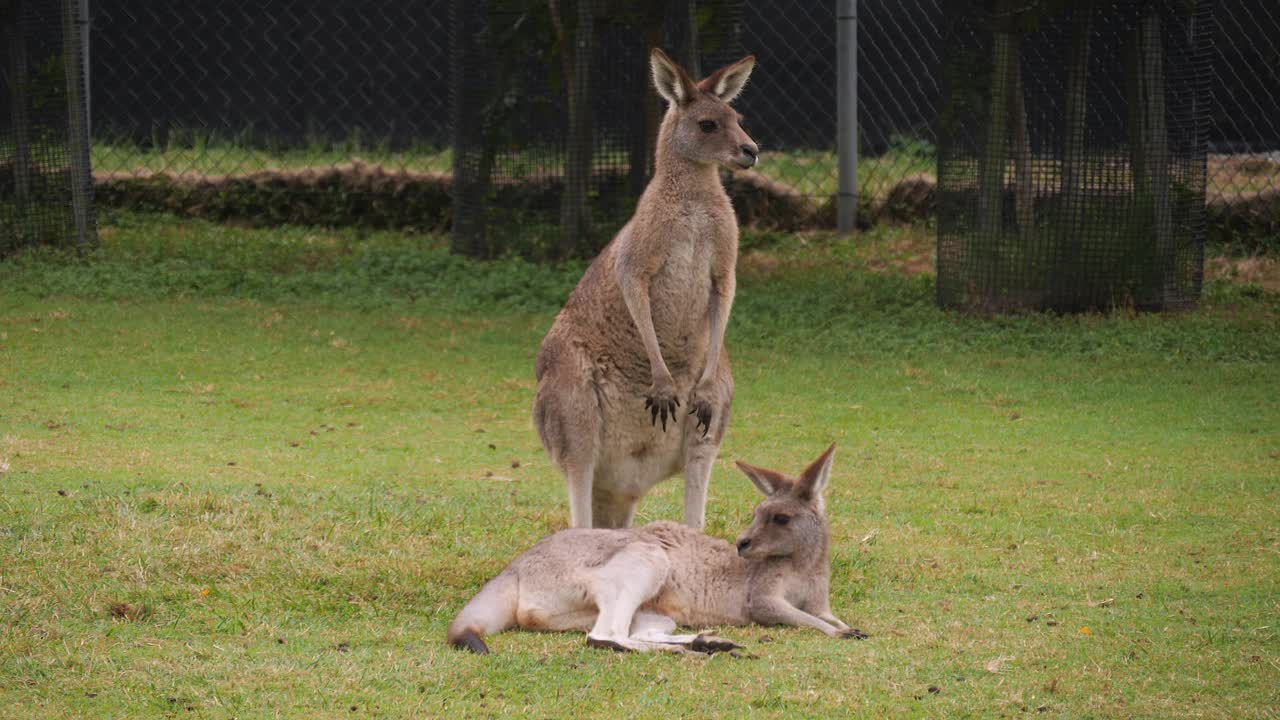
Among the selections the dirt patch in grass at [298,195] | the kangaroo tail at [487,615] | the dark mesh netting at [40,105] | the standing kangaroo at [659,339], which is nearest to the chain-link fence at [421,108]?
the dirt patch in grass at [298,195]

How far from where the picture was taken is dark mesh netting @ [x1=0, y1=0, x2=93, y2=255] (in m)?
12.0

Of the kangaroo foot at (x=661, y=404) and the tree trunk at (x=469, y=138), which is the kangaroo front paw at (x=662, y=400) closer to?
the kangaroo foot at (x=661, y=404)

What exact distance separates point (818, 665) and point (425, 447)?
12.5 ft

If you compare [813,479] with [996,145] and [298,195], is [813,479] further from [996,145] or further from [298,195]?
[298,195]

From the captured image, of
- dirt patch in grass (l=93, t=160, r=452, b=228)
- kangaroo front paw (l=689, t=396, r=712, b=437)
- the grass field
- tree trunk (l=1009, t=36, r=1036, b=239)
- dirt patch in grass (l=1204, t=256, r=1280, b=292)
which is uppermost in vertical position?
tree trunk (l=1009, t=36, r=1036, b=239)

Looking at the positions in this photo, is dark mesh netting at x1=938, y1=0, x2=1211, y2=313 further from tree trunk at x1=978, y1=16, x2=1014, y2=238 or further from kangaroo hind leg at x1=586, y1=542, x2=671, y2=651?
kangaroo hind leg at x1=586, y1=542, x2=671, y2=651

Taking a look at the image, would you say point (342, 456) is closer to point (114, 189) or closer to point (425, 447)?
point (425, 447)

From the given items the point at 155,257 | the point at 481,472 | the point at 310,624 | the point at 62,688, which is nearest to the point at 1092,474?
the point at 481,472

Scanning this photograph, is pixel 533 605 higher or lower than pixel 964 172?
lower

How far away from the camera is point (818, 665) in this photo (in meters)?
4.36

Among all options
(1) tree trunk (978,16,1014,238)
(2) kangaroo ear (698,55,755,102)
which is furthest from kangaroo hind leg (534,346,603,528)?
(1) tree trunk (978,16,1014,238)

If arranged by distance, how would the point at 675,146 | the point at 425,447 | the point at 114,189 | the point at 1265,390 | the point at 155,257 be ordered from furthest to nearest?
the point at 114,189 < the point at 155,257 < the point at 1265,390 < the point at 425,447 < the point at 675,146

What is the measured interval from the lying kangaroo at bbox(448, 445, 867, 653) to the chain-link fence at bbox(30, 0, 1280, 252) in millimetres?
7213

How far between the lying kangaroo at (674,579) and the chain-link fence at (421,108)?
721cm
